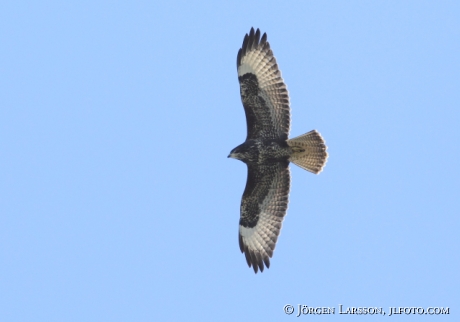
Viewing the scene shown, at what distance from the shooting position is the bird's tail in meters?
10.7

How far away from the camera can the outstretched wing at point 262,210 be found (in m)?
11.3

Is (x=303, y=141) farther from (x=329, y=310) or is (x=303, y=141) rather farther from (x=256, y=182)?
(x=329, y=310)

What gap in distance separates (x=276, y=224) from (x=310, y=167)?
120cm

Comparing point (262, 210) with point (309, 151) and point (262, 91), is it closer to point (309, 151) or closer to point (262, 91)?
point (309, 151)

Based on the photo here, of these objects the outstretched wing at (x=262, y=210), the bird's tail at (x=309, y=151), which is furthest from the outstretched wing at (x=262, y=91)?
the outstretched wing at (x=262, y=210)

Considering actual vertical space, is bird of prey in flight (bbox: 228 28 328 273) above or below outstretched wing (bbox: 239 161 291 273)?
above

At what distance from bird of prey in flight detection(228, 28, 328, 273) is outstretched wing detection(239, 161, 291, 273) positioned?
0.02 m

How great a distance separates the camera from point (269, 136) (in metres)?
10.9

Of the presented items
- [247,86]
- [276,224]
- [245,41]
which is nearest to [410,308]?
[276,224]

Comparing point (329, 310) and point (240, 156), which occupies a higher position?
point (240, 156)

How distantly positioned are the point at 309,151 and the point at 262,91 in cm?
122

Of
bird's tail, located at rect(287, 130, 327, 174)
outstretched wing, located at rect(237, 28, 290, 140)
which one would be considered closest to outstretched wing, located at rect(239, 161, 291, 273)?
bird's tail, located at rect(287, 130, 327, 174)

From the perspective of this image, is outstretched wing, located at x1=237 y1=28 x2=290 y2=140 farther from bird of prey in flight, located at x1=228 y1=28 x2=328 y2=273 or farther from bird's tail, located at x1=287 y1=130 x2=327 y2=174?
bird's tail, located at x1=287 y1=130 x2=327 y2=174

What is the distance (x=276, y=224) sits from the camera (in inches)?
450
